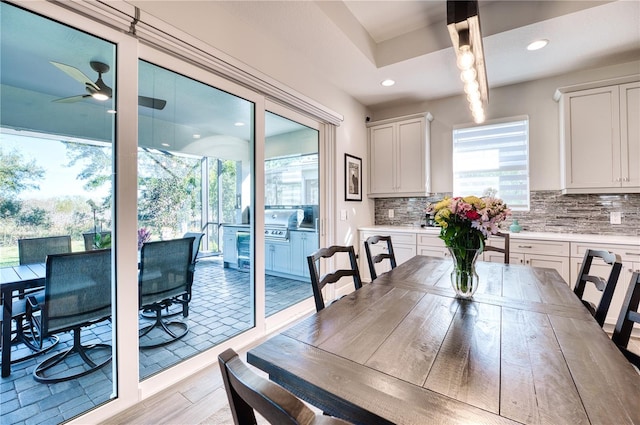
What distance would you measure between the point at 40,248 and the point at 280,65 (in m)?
2.30

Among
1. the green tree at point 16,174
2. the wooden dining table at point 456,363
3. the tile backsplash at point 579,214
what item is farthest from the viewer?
the tile backsplash at point 579,214

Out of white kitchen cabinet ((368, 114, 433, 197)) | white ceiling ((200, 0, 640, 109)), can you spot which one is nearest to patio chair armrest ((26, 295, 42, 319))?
white ceiling ((200, 0, 640, 109))

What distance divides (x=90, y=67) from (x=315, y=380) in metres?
2.02

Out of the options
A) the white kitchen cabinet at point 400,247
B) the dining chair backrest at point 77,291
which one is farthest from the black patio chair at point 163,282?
the white kitchen cabinet at point 400,247

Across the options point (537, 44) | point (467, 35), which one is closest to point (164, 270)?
point (467, 35)

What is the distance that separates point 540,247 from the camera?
2.83 metres

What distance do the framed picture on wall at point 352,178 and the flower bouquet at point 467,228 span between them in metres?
2.32

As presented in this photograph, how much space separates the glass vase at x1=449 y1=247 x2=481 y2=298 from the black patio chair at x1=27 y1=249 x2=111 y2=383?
201 cm

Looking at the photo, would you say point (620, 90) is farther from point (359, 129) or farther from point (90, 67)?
point (90, 67)

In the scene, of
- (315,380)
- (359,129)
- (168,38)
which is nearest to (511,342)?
(315,380)

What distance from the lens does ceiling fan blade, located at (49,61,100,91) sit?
1510 mm

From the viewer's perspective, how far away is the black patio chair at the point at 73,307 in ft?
5.12

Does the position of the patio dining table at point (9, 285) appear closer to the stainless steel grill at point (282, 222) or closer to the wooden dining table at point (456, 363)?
the wooden dining table at point (456, 363)

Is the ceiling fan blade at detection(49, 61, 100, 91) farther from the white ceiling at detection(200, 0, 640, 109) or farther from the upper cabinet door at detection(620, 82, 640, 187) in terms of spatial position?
the upper cabinet door at detection(620, 82, 640, 187)
